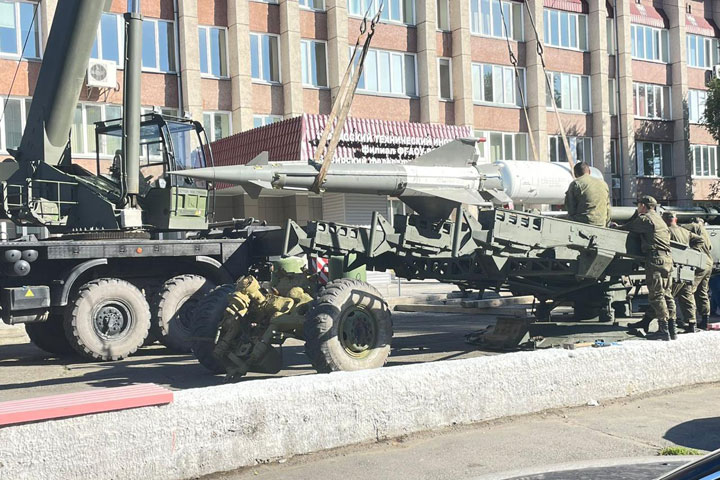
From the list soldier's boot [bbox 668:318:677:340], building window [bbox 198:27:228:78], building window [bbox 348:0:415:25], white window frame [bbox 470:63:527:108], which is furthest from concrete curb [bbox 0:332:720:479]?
white window frame [bbox 470:63:527:108]

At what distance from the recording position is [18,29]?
81.7 ft

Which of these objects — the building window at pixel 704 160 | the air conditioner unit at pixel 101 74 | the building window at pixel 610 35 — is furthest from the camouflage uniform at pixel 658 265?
the building window at pixel 704 160

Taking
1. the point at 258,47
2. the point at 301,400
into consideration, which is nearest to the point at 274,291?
the point at 301,400

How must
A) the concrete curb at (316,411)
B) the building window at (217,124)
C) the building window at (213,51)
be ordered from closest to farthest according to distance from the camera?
the concrete curb at (316,411) < the building window at (213,51) < the building window at (217,124)

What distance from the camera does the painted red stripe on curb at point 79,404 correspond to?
543cm

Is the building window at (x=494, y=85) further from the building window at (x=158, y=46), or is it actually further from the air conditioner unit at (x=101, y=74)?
the air conditioner unit at (x=101, y=74)

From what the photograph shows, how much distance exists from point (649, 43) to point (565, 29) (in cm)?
571

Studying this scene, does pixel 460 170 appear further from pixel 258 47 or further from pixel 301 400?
pixel 258 47

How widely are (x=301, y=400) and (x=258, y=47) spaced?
24480mm

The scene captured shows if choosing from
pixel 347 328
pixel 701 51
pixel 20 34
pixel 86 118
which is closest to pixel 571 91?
pixel 701 51

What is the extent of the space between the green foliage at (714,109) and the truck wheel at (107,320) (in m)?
32.0

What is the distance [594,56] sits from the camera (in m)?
38.2

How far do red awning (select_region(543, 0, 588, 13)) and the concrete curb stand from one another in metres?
30.6

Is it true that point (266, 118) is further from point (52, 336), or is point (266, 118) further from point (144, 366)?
point (144, 366)
